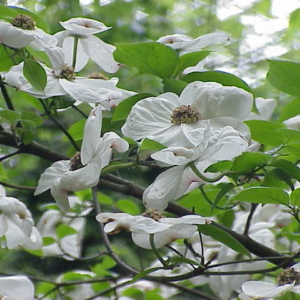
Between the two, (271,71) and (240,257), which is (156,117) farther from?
(240,257)

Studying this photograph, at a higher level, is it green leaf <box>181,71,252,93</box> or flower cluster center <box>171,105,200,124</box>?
flower cluster center <box>171,105,200,124</box>

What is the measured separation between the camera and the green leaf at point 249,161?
0.36 m

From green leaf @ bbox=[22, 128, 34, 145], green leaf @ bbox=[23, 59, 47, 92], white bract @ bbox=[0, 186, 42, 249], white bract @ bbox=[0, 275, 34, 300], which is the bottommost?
white bract @ bbox=[0, 275, 34, 300]

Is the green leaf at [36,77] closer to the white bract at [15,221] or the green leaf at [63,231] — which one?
the white bract at [15,221]

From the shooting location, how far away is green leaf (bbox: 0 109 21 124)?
1.38 ft

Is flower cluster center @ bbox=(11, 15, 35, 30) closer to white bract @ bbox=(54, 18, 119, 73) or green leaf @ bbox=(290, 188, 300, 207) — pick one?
white bract @ bbox=(54, 18, 119, 73)

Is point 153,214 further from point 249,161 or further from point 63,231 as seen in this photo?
point 63,231

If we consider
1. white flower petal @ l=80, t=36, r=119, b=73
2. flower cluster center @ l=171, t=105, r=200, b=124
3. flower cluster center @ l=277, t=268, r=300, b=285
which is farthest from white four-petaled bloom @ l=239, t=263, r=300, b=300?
white flower petal @ l=80, t=36, r=119, b=73

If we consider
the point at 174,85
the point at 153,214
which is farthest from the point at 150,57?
the point at 153,214

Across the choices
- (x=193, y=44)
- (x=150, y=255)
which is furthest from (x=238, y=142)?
(x=150, y=255)

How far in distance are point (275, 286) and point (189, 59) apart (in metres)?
0.17

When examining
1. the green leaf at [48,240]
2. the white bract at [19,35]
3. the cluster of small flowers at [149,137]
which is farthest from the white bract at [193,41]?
the green leaf at [48,240]

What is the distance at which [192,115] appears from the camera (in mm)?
376

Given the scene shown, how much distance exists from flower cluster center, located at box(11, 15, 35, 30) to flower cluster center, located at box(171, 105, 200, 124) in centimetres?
12
